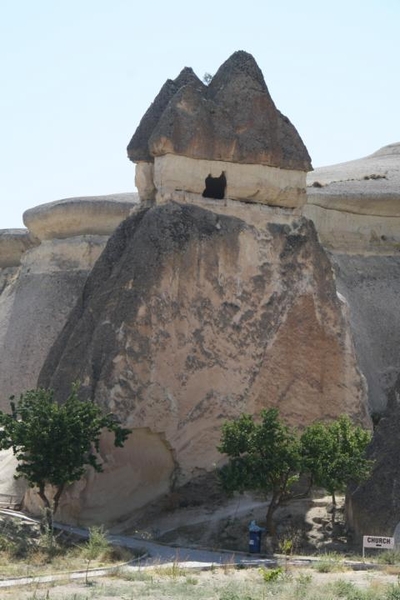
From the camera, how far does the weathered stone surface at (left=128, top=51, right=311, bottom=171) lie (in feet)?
67.8

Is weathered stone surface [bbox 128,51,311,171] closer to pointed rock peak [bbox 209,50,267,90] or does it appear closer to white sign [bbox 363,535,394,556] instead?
pointed rock peak [bbox 209,50,267,90]

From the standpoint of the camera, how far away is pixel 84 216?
3353 cm

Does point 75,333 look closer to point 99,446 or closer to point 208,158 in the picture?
point 99,446

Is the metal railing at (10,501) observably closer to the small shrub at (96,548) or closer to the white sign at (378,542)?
the small shrub at (96,548)

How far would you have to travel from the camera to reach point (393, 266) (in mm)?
33812

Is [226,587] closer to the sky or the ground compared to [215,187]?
closer to the ground

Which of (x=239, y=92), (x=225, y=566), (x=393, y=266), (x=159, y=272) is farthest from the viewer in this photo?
(x=393, y=266)

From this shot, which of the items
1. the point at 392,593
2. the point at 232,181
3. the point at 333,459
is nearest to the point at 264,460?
the point at 333,459

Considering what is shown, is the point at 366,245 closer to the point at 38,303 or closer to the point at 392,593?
the point at 38,303

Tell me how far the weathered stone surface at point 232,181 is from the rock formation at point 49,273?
11.7 m

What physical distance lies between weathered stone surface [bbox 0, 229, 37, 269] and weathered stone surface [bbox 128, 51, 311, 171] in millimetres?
15418

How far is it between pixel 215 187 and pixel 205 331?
2882 millimetres

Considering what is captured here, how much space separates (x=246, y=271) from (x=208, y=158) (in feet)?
6.85

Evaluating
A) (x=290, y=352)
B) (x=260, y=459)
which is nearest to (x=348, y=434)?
(x=260, y=459)
